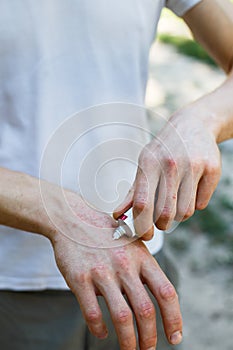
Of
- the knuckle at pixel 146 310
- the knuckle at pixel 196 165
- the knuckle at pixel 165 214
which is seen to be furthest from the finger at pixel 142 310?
the knuckle at pixel 196 165

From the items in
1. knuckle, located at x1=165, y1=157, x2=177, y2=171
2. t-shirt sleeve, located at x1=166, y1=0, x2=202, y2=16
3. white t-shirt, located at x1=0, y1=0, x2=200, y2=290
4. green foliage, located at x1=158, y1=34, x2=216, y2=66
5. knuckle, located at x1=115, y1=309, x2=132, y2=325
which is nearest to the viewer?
knuckle, located at x1=115, y1=309, x2=132, y2=325

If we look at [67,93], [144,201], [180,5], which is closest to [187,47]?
[180,5]

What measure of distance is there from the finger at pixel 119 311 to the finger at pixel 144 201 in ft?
0.33

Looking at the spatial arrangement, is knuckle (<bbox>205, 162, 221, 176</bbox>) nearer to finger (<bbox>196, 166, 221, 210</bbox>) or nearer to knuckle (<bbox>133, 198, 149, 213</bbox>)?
finger (<bbox>196, 166, 221, 210</bbox>)

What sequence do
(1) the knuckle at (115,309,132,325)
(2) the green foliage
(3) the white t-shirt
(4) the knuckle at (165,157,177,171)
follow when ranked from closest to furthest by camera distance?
(1) the knuckle at (115,309,132,325), (4) the knuckle at (165,157,177,171), (3) the white t-shirt, (2) the green foliage

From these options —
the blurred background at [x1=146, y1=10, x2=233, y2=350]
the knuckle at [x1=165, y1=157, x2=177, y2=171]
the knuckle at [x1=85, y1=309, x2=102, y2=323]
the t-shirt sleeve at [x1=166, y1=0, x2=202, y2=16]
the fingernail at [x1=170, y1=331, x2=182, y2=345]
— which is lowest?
the blurred background at [x1=146, y1=10, x2=233, y2=350]

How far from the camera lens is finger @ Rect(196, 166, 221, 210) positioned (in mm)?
1132

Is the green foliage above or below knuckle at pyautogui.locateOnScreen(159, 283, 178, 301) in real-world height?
below

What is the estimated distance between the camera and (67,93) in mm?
1315

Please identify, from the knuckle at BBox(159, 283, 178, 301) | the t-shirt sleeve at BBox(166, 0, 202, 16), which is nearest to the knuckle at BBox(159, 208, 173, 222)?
the knuckle at BBox(159, 283, 178, 301)

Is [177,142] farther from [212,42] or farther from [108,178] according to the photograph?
[212,42]

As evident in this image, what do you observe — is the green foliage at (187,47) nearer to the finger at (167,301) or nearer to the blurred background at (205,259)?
the blurred background at (205,259)

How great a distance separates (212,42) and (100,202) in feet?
1.58

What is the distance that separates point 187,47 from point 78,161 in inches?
156
